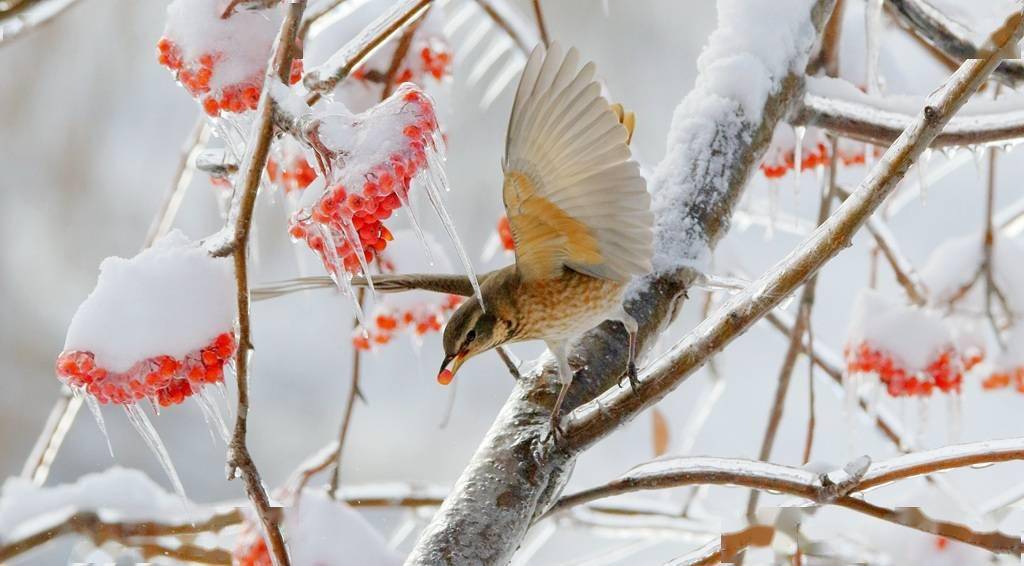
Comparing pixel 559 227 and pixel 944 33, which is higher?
pixel 944 33

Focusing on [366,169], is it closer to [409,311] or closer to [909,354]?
[409,311]

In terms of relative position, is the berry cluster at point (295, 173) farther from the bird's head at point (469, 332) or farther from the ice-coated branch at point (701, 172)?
the ice-coated branch at point (701, 172)

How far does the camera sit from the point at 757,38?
1144 mm

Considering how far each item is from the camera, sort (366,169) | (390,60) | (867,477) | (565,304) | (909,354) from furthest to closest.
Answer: (909,354) → (390,60) → (565,304) → (867,477) → (366,169)

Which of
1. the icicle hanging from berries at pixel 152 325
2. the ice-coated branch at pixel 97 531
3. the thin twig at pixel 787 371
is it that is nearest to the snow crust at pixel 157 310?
the icicle hanging from berries at pixel 152 325

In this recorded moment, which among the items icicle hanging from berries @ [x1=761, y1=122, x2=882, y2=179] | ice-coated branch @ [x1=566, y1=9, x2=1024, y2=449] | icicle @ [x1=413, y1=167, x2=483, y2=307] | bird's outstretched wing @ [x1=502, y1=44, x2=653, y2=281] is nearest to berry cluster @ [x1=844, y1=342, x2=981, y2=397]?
icicle hanging from berries @ [x1=761, y1=122, x2=882, y2=179]

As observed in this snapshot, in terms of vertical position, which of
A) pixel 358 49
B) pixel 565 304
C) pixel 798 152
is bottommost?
pixel 358 49

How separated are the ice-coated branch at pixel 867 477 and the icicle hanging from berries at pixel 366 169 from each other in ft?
0.94

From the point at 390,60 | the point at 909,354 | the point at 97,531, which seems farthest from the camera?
the point at 909,354

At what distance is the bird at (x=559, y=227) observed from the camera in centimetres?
90

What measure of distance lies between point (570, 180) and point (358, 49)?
1.04 ft

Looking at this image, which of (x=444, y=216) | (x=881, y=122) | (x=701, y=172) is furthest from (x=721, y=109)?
(x=444, y=216)

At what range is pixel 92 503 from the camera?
92 centimetres

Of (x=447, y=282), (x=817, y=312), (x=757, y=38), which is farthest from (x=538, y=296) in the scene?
(x=817, y=312)
